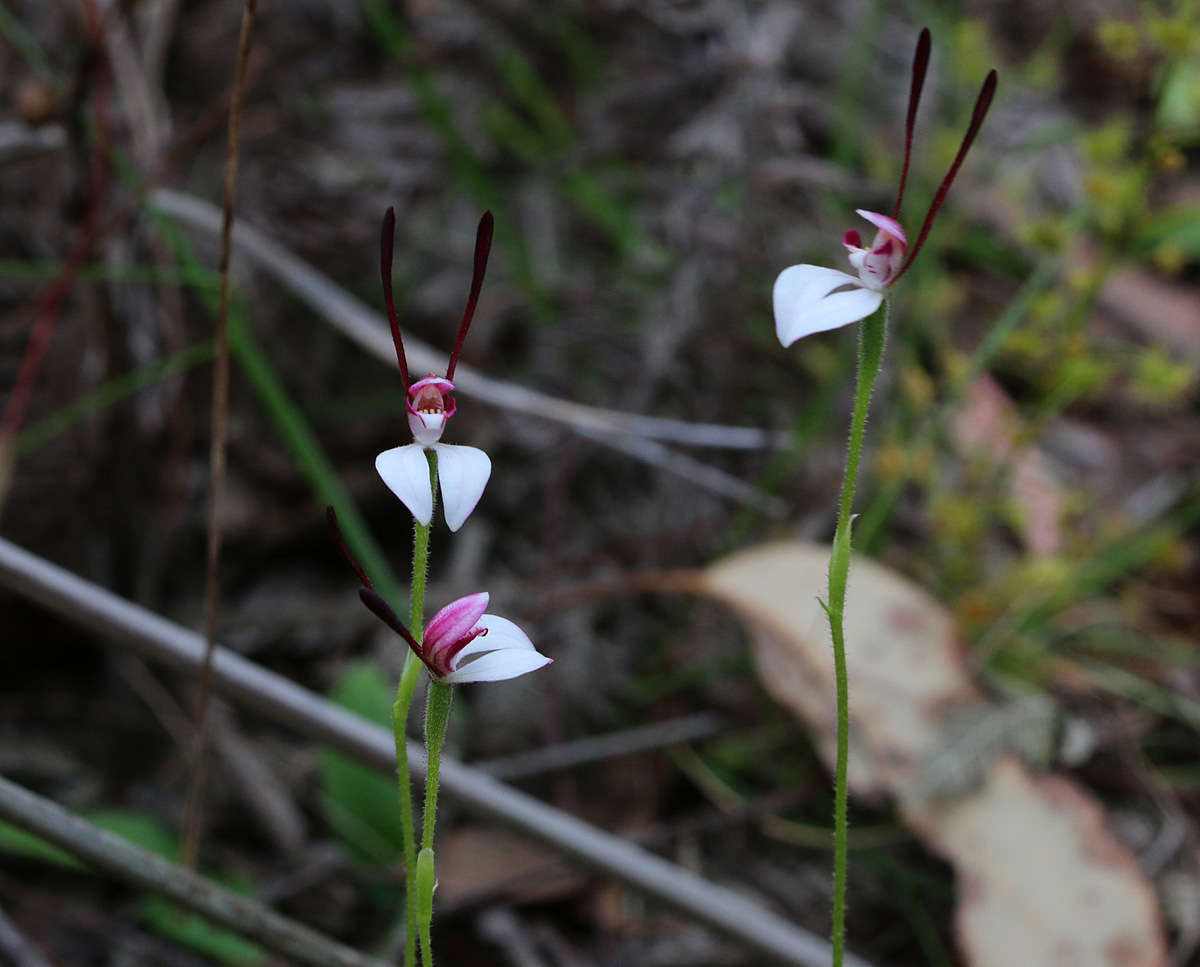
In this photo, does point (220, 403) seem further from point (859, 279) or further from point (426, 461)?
point (859, 279)

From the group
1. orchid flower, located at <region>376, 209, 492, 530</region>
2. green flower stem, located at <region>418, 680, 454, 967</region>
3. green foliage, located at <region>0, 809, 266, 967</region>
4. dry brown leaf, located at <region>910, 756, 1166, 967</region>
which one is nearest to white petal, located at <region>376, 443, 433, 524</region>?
orchid flower, located at <region>376, 209, 492, 530</region>

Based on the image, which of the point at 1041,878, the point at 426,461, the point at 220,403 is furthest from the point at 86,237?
the point at 1041,878

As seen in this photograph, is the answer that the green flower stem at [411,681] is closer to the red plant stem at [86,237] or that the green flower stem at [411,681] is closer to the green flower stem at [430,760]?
the green flower stem at [430,760]

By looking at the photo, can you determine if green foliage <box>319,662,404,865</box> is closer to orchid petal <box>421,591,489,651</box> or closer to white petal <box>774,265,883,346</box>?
orchid petal <box>421,591,489,651</box>

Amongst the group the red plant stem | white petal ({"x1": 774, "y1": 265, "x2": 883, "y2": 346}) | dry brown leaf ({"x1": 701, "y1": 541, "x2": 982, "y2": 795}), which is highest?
white petal ({"x1": 774, "y1": 265, "x2": 883, "y2": 346})

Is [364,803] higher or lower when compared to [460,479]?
lower

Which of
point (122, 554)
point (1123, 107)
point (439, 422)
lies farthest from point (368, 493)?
point (1123, 107)
